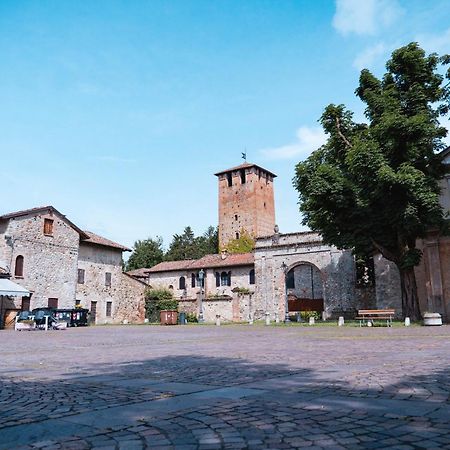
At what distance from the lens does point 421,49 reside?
24.4 metres

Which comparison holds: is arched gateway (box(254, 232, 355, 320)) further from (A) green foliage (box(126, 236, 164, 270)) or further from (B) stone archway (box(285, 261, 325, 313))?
(A) green foliage (box(126, 236, 164, 270))

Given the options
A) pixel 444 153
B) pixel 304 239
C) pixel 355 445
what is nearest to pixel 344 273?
pixel 304 239

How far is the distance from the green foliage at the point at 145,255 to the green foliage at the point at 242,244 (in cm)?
1503

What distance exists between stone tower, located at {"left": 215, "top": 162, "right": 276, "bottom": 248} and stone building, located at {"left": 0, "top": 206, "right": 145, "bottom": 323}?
22386 millimetres

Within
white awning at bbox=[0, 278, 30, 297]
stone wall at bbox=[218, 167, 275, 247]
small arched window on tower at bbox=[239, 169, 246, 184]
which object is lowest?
white awning at bbox=[0, 278, 30, 297]

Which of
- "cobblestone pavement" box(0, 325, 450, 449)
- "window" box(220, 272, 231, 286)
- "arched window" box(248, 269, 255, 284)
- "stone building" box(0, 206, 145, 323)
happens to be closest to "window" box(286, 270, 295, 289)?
"arched window" box(248, 269, 255, 284)

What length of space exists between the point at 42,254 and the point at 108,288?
310 inches

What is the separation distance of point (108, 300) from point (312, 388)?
4073cm

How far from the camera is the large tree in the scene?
22.3 meters

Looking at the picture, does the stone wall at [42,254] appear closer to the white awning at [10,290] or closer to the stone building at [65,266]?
the stone building at [65,266]

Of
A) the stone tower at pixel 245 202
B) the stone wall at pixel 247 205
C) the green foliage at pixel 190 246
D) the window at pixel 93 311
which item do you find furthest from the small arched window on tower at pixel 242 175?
the window at pixel 93 311

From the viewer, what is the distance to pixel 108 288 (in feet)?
144

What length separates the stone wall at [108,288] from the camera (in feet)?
139

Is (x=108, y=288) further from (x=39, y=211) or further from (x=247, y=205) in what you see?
(x=247, y=205)
